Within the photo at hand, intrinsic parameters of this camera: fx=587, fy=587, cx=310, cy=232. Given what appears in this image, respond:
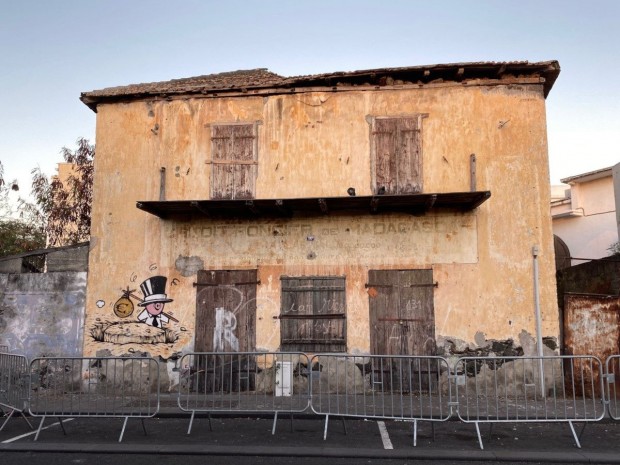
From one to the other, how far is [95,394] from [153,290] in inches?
128

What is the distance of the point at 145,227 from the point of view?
41.5ft

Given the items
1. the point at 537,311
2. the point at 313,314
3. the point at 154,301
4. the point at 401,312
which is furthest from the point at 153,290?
the point at 537,311

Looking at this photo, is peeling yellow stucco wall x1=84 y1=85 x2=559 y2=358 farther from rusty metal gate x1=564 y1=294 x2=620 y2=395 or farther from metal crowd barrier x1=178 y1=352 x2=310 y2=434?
metal crowd barrier x1=178 y1=352 x2=310 y2=434

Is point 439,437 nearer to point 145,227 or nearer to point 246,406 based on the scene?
point 246,406

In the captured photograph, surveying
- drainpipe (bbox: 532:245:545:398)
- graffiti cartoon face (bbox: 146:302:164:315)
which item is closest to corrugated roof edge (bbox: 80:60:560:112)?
drainpipe (bbox: 532:245:545:398)

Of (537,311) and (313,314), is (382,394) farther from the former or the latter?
(537,311)

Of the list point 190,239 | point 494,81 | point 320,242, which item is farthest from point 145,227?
point 494,81

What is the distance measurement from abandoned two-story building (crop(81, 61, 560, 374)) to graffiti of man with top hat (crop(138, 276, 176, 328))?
1.2 inches

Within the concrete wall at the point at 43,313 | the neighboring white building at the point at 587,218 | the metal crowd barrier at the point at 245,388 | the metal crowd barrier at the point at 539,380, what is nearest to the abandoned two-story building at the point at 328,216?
the concrete wall at the point at 43,313

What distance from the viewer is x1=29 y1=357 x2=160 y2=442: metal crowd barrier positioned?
26.9 ft

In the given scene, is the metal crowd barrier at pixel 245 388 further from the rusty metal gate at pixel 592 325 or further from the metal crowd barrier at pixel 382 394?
the rusty metal gate at pixel 592 325

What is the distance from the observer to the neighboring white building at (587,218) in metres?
23.2

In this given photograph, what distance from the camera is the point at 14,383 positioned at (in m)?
8.30

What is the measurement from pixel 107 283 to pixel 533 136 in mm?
9450
